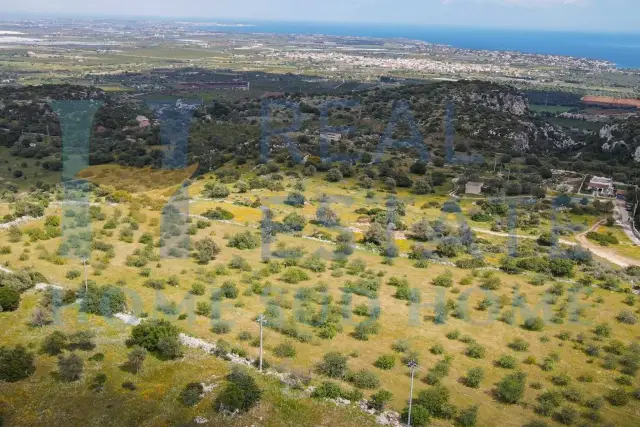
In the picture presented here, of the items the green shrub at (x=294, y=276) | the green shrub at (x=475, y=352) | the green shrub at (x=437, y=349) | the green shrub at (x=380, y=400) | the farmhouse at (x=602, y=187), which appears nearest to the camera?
the green shrub at (x=380, y=400)

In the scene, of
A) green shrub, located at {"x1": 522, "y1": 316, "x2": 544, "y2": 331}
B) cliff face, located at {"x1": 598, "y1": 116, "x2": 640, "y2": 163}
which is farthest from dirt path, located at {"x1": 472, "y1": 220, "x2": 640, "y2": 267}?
cliff face, located at {"x1": 598, "y1": 116, "x2": 640, "y2": 163}

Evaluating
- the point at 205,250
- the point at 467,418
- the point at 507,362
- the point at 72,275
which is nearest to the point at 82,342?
the point at 72,275

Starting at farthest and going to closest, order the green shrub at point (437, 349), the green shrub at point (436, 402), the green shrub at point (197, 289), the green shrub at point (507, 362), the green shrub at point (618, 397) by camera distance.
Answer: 1. the green shrub at point (197, 289)
2. the green shrub at point (437, 349)
3. the green shrub at point (507, 362)
4. the green shrub at point (618, 397)
5. the green shrub at point (436, 402)

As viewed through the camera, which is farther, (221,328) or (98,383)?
(221,328)

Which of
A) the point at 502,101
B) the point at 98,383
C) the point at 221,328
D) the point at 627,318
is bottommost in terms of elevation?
the point at 98,383

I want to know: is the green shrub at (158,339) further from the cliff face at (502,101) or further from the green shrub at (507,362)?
the cliff face at (502,101)

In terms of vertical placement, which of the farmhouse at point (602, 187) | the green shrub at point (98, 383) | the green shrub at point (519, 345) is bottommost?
the green shrub at point (98, 383)

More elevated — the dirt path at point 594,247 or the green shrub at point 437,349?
the dirt path at point 594,247

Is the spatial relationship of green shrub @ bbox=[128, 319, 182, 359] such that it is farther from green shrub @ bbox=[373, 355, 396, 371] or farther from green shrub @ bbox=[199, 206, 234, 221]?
green shrub @ bbox=[199, 206, 234, 221]

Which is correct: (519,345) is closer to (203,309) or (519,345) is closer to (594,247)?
(203,309)

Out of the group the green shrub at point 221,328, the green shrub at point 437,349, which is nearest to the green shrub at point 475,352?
the green shrub at point 437,349

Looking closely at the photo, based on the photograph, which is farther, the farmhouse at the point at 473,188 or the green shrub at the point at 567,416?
the farmhouse at the point at 473,188
